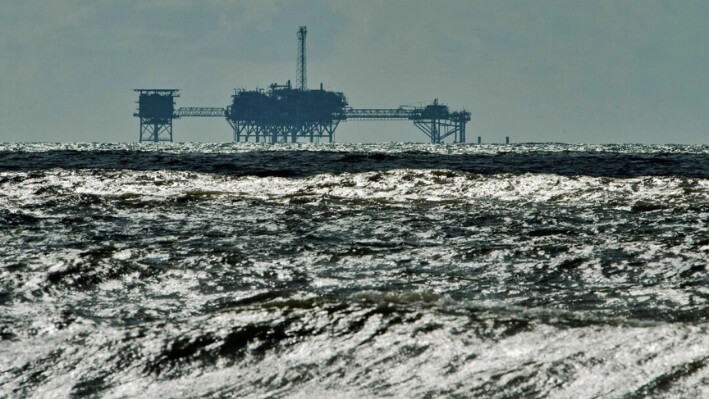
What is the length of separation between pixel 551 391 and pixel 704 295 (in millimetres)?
2828

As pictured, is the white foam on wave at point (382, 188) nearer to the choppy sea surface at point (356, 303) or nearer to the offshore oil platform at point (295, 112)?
the choppy sea surface at point (356, 303)

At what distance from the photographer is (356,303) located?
5.60 m

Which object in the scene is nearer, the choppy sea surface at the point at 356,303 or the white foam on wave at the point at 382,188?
the choppy sea surface at the point at 356,303

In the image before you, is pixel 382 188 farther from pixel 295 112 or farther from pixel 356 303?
pixel 295 112

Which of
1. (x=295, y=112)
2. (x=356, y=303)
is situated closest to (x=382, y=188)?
(x=356, y=303)

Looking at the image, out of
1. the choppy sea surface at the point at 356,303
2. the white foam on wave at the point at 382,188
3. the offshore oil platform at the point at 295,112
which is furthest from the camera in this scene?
the offshore oil platform at the point at 295,112

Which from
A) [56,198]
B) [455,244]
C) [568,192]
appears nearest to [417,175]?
[568,192]

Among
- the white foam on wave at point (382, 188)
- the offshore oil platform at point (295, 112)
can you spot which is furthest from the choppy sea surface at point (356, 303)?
the offshore oil platform at point (295, 112)

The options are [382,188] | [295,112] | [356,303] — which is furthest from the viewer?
[295,112]

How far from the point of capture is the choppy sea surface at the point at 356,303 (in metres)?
4.17

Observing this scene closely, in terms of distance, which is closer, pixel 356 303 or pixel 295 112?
pixel 356 303

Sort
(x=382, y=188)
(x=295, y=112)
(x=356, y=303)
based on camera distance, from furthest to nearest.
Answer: (x=295, y=112) < (x=382, y=188) < (x=356, y=303)

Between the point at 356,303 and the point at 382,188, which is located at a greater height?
the point at 382,188

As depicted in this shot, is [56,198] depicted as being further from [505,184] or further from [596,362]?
[596,362]
